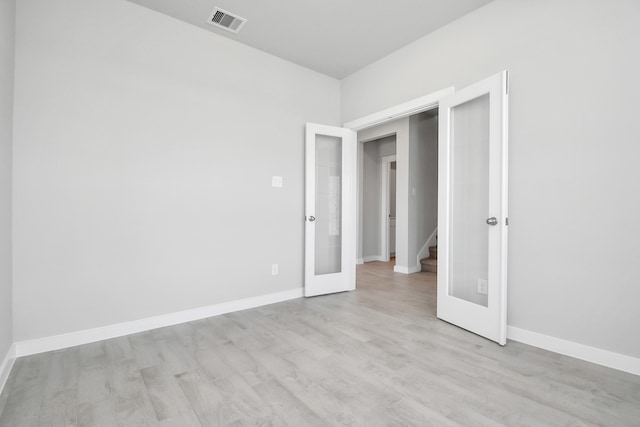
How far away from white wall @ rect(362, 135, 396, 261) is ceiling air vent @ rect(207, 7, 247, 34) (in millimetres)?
4013

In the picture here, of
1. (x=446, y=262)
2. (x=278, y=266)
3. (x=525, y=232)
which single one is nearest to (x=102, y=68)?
(x=278, y=266)

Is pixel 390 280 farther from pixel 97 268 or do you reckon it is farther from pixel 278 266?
pixel 97 268

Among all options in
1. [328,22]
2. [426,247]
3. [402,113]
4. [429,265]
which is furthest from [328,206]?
[426,247]

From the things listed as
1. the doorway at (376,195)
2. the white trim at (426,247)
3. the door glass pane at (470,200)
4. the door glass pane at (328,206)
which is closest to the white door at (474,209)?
the door glass pane at (470,200)

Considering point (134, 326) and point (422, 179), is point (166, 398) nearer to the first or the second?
point (134, 326)

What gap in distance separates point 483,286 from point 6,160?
3790mm

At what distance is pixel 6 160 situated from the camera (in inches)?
81.0

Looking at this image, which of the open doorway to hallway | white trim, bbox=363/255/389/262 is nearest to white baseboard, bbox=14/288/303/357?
the open doorway to hallway

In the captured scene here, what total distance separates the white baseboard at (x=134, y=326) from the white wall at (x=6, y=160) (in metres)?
0.18

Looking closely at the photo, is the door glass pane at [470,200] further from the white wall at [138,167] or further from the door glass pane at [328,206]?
the white wall at [138,167]

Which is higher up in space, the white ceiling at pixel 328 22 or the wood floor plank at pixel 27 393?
the white ceiling at pixel 328 22

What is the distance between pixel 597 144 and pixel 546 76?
25.8 inches

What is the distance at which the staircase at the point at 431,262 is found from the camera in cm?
526

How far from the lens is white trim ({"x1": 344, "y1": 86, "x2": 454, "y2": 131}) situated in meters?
3.05
